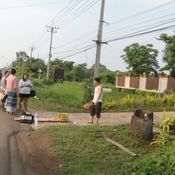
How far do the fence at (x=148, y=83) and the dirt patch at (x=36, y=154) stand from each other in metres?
26.9

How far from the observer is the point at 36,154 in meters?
12.6

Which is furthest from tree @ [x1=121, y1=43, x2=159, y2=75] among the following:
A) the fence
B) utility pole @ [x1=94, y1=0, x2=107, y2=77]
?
utility pole @ [x1=94, y1=0, x2=107, y2=77]

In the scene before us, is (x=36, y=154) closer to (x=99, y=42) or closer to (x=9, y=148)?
(x=9, y=148)

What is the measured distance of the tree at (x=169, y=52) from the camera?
53625 mm

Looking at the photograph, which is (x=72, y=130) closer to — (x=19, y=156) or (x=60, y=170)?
(x=19, y=156)

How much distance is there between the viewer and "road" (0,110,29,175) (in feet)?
35.8

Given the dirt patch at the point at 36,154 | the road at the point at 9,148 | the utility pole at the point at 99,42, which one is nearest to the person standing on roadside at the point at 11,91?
the road at the point at 9,148

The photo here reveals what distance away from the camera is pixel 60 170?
10883 mm

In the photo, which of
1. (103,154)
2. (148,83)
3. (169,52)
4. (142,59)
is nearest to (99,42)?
(148,83)

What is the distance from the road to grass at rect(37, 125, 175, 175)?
895 mm

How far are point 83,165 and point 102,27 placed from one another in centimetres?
2225

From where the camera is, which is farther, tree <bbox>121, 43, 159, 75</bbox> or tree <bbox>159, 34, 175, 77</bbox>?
→ tree <bbox>121, 43, 159, 75</bbox>

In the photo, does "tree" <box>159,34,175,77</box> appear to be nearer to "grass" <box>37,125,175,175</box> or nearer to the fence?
the fence

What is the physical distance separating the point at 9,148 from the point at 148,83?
116 ft
